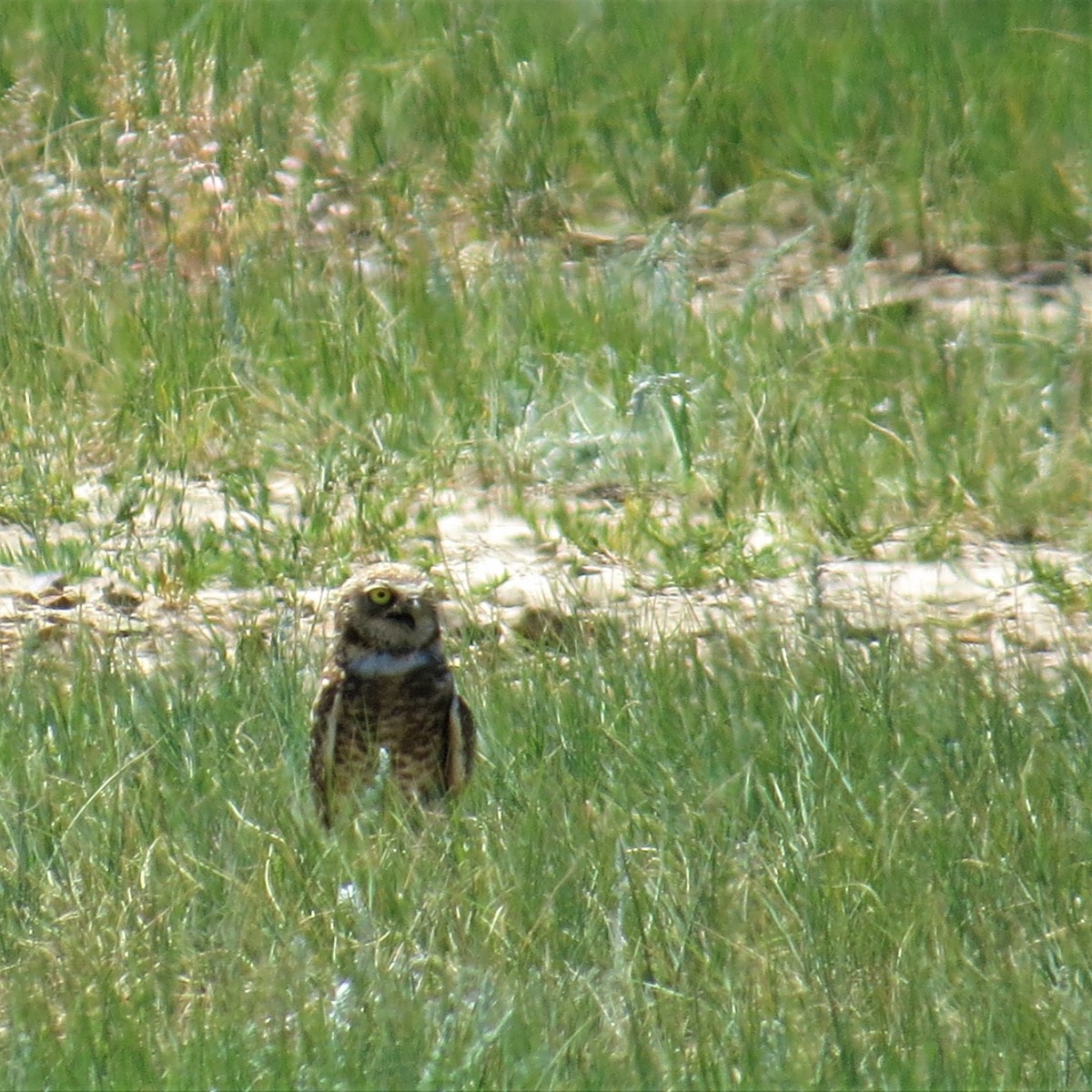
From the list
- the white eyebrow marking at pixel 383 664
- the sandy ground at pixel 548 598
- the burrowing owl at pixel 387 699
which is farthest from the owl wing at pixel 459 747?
the sandy ground at pixel 548 598

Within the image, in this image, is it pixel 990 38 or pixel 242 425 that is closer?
pixel 242 425

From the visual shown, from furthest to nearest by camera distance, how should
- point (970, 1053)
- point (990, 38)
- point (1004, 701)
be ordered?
1. point (990, 38)
2. point (1004, 701)
3. point (970, 1053)

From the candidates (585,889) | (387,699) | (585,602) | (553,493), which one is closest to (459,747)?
(387,699)

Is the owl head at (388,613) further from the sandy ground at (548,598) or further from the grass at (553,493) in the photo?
the sandy ground at (548,598)

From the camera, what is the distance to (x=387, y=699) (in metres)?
4.67

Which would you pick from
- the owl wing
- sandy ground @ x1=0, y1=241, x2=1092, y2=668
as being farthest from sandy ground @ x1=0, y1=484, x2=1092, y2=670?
the owl wing

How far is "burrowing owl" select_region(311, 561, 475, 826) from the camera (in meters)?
4.66

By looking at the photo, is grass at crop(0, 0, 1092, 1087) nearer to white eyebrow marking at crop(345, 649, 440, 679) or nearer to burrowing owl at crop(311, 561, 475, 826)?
burrowing owl at crop(311, 561, 475, 826)

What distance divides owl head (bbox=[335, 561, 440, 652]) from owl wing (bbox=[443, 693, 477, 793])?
0.55 ft

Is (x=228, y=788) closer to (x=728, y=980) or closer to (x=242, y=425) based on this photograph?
(x=728, y=980)

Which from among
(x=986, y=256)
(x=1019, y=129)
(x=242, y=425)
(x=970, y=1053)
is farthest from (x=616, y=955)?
(x=1019, y=129)

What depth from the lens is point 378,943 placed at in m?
3.82

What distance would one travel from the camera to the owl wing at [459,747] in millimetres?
4699

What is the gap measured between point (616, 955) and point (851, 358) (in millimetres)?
4240
